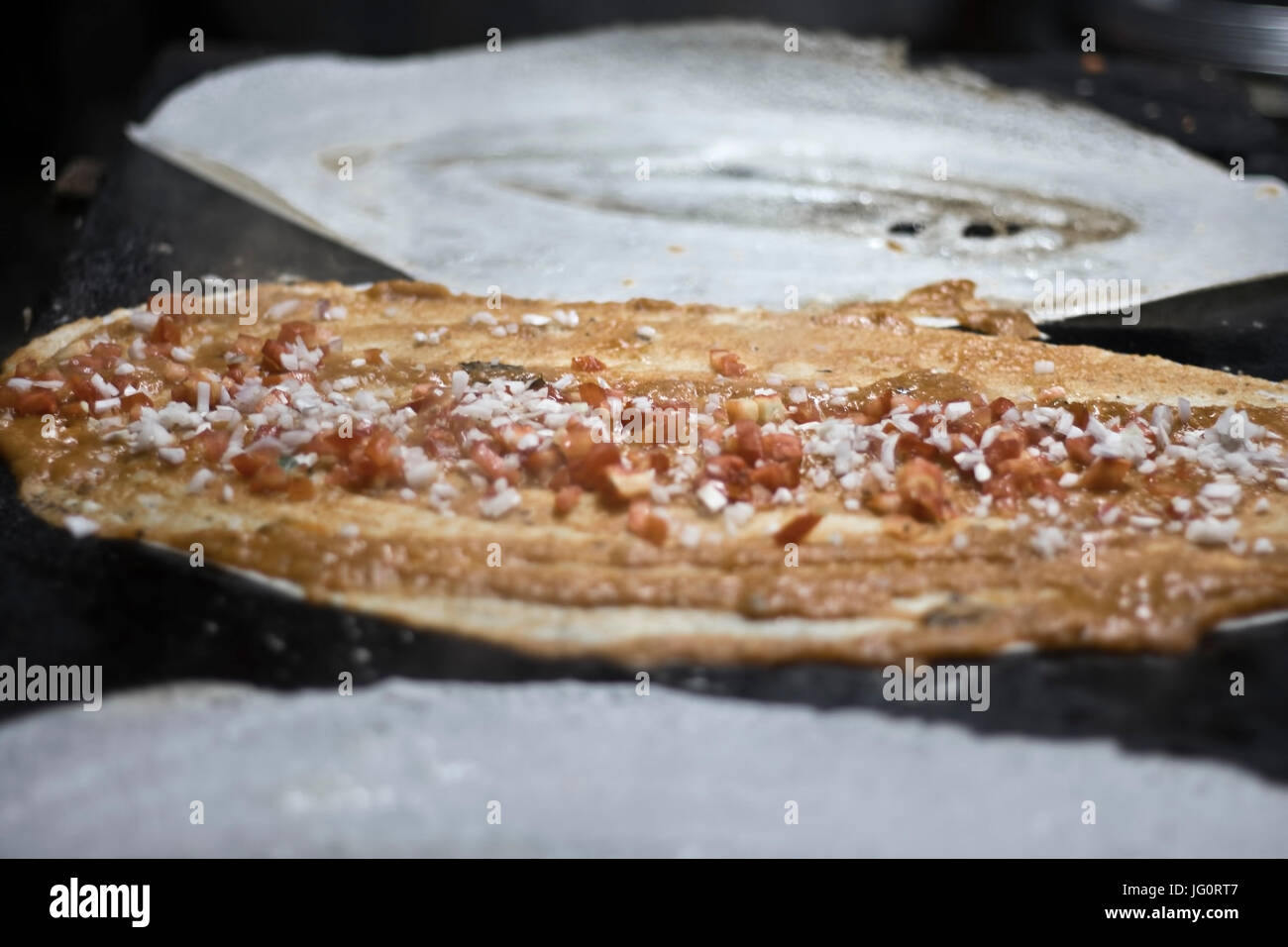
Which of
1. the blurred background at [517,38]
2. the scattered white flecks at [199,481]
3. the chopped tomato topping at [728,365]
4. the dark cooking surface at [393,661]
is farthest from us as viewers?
the blurred background at [517,38]

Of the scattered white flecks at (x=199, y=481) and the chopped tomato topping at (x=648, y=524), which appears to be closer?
the chopped tomato topping at (x=648, y=524)

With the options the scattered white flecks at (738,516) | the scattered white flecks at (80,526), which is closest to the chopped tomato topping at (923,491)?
the scattered white flecks at (738,516)

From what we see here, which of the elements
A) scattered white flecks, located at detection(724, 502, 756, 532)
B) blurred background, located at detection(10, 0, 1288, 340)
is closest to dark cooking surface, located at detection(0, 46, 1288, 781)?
scattered white flecks, located at detection(724, 502, 756, 532)

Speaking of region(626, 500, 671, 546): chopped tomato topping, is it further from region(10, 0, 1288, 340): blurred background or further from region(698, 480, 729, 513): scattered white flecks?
region(10, 0, 1288, 340): blurred background

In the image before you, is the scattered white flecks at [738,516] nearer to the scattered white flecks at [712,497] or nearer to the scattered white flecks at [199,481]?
the scattered white flecks at [712,497]

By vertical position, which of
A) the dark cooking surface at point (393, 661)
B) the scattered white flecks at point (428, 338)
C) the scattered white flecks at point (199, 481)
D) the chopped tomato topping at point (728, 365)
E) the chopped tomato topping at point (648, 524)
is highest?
the scattered white flecks at point (428, 338)

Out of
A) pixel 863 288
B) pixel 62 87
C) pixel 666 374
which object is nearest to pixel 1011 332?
pixel 863 288

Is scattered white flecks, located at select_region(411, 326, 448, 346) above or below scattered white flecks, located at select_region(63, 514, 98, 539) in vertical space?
above

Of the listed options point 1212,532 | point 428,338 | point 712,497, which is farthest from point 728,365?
point 1212,532

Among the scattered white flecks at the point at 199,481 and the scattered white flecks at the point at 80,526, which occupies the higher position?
the scattered white flecks at the point at 199,481
